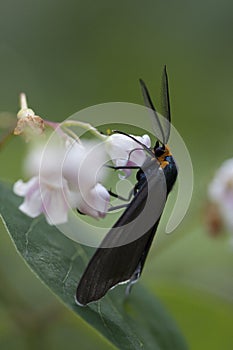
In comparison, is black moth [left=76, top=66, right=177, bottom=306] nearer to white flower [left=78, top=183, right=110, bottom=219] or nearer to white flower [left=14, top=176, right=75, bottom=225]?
white flower [left=78, top=183, right=110, bottom=219]

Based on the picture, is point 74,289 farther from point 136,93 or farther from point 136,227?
point 136,93

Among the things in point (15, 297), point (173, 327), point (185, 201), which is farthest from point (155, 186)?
point (15, 297)

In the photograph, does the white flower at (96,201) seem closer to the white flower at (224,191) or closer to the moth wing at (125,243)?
the moth wing at (125,243)

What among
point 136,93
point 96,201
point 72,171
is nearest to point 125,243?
point 96,201

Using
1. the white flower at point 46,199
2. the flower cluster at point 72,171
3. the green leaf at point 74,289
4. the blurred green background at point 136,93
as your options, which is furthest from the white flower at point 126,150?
the blurred green background at point 136,93

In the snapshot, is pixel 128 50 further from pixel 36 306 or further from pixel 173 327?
pixel 173 327

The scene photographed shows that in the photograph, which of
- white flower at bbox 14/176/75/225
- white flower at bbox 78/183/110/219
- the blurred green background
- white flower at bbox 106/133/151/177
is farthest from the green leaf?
the blurred green background
